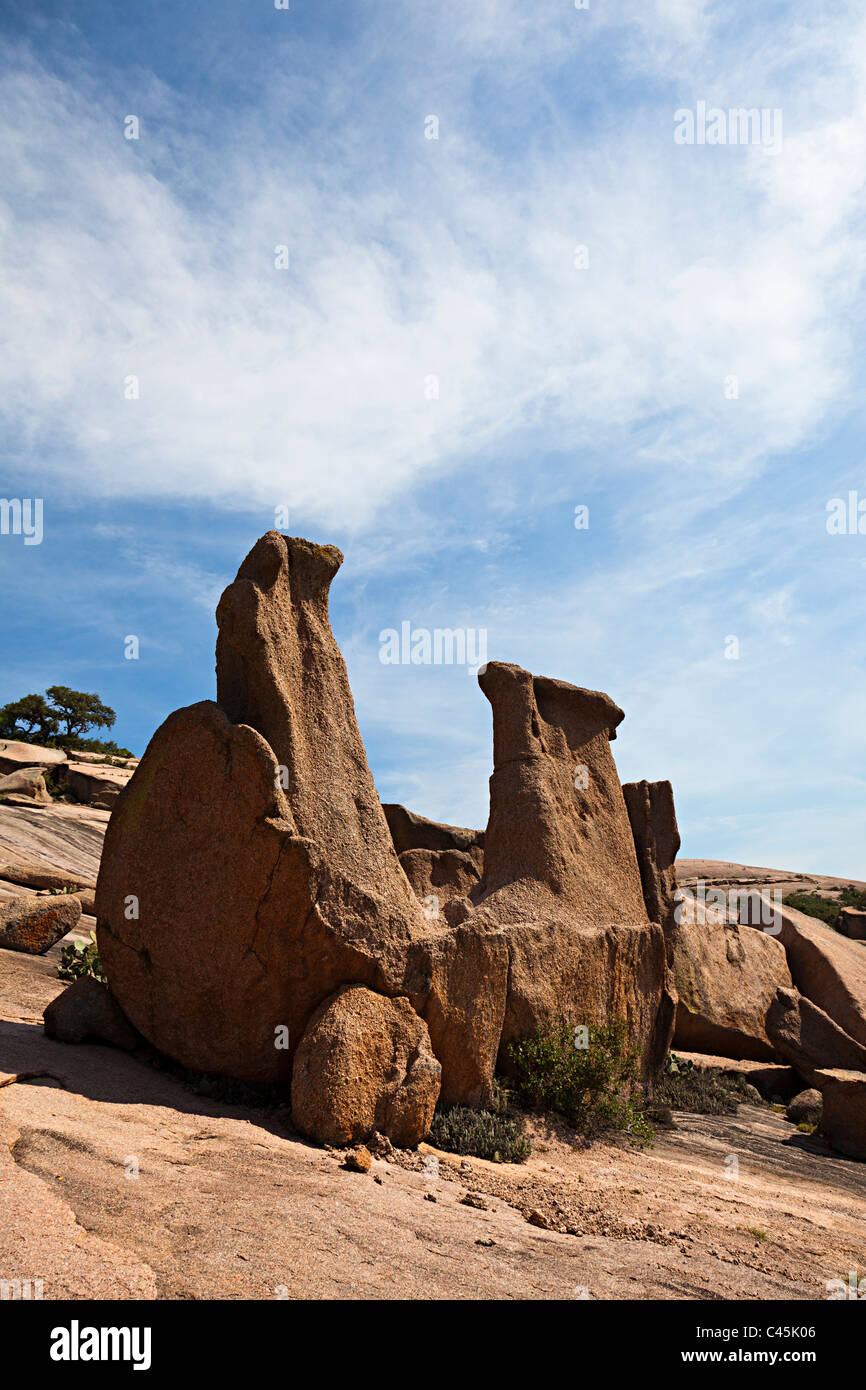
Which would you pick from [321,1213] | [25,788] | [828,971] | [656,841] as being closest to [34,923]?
[321,1213]

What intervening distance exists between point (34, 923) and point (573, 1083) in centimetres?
545

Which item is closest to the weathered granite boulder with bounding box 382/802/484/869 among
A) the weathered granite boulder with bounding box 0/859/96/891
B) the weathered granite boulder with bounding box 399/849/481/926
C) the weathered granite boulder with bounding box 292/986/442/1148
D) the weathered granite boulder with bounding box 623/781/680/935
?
the weathered granite boulder with bounding box 399/849/481/926

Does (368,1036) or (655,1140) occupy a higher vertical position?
(368,1036)

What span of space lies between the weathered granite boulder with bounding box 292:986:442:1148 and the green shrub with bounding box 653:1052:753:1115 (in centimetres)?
409

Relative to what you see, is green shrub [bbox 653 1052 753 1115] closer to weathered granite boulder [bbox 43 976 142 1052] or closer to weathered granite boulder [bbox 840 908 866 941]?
weathered granite boulder [bbox 43 976 142 1052]

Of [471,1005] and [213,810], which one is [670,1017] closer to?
[471,1005]

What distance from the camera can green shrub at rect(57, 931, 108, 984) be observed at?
8570 mm

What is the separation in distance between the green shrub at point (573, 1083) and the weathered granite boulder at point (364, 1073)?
1.44 meters

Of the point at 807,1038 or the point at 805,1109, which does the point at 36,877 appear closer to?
the point at 805,1109

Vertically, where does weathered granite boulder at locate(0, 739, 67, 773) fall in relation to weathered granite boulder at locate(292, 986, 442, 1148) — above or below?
above

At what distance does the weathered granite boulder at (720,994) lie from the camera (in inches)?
485
